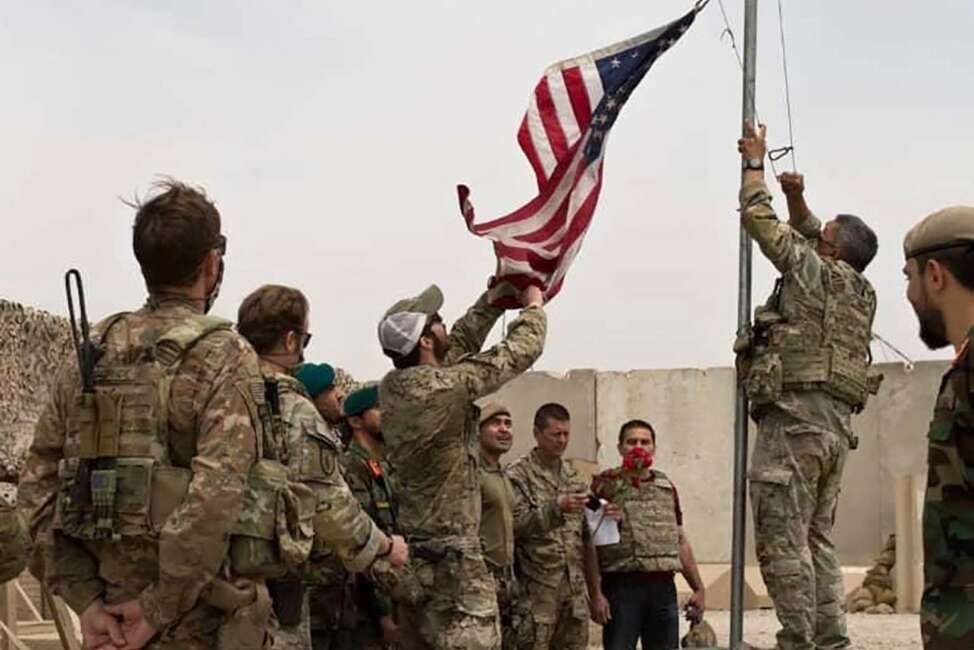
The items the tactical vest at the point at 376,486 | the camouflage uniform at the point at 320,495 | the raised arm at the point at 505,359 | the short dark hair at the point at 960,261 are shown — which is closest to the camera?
the short dark hair at the point at 960,261

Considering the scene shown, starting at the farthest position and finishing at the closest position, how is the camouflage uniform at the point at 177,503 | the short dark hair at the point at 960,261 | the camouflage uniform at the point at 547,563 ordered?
the camouflage uniform at the point at 547,563
the camouflage uniform at the point at 177,503
the short dark hair at the point at 960,261

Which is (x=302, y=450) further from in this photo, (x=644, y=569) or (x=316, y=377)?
(x=644, y=569)

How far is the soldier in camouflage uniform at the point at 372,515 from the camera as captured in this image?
6602 mm

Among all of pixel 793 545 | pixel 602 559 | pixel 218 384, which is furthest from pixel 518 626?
pixel 218 384

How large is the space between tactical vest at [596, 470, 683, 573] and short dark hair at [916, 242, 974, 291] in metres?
4.99

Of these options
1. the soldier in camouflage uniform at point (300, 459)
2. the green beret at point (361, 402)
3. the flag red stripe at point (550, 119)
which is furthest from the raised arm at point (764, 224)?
the soldier in camouflage uniform at point (300, 459)

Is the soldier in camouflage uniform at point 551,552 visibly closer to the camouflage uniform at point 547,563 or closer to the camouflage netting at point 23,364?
the camouflage uniform at point 547,563

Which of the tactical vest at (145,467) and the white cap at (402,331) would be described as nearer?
the tactical vest at (145,467)

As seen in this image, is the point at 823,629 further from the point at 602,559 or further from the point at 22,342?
the point at 22,342

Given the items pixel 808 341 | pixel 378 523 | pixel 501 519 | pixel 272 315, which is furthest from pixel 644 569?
pixel 272 315

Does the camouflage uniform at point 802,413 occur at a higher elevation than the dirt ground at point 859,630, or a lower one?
higher

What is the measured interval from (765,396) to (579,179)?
140 cm

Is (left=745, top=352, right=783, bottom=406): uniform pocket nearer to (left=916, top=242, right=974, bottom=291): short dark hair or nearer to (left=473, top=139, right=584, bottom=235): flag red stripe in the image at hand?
(left=473, top=139, right=584, bottom=235): flag red stripe

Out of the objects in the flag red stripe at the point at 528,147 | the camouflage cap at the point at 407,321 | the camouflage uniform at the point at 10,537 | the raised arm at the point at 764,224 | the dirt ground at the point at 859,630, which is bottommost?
the dirt ground at the point at 859,630
